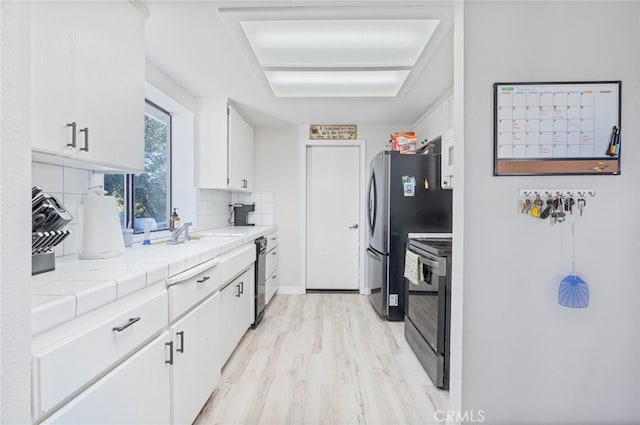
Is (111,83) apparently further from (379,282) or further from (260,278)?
(379,282)

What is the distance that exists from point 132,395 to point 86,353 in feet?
1.03

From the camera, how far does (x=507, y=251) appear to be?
1.35m

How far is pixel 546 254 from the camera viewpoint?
1345 mm

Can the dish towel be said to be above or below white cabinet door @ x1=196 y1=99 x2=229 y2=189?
below

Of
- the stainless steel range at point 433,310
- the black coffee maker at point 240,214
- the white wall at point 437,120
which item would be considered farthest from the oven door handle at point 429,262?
the black coffee maker at point 240,214

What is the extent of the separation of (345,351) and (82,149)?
216cm

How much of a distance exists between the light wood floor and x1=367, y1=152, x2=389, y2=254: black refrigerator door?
0.81 metres

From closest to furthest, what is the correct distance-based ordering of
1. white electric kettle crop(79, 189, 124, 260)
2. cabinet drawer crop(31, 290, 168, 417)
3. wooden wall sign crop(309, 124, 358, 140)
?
cabinet drawer crop(31, 290, 168, 417), white electric kettle crop(79, 189, 124, 260), wooden wall sign crop(309, 124, 358, 140)

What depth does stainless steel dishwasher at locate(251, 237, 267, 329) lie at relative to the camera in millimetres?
2932

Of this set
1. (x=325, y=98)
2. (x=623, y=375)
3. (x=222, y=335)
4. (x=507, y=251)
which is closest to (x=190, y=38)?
(x=325, y=98)

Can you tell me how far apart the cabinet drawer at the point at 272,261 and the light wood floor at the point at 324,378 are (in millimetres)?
601

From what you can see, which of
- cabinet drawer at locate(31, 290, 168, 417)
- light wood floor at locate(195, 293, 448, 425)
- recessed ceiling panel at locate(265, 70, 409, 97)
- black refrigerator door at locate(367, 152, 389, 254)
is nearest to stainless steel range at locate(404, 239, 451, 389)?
light wood floor at locate(195, 293, 448, 425)

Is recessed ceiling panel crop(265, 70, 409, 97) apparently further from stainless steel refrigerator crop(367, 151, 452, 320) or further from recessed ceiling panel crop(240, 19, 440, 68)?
stainless steel refrigerator crop(367, 151, 452, 320)

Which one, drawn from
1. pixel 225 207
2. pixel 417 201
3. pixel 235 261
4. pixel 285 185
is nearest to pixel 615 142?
pixel 417 201
